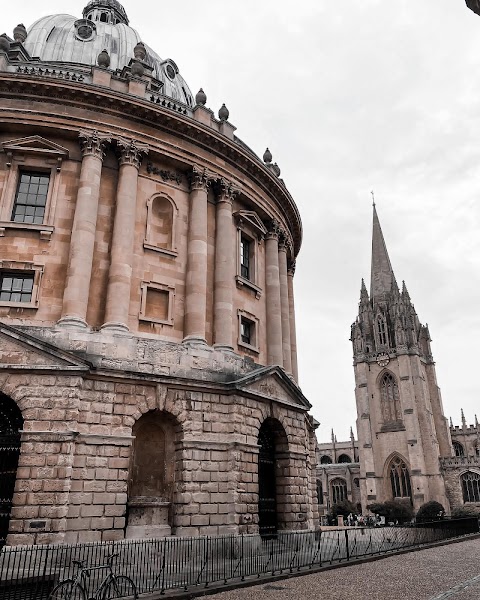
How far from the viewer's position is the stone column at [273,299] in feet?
85.3

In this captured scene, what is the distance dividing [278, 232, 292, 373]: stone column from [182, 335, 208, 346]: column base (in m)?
7.46

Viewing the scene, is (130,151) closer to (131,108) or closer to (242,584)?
(131,108)

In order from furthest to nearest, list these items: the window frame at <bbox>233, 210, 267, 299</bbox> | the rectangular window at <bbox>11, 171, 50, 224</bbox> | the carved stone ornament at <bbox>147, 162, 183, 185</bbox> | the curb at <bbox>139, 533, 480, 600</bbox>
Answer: the window frame at <bbox>233, 210, 267, 299</bbox>
the carved stone ornament at <bbox>147, 162, 183, 185</bbox>
the rectangular window at <bbox>11, 171, 50, 224</bbox>
the curb at <bbox>139, 533, 480, 600</bbox>

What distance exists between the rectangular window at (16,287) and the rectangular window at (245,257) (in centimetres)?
1041

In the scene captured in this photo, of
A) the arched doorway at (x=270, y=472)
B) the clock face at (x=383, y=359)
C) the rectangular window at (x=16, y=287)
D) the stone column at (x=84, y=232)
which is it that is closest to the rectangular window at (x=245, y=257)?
the arched doorway at (x=270, y=472)

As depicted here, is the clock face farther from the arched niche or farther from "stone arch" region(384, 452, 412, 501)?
the arched niche

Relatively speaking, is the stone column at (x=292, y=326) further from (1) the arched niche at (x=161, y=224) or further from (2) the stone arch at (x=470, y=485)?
(2) the stone arch at (x=470, y=485)

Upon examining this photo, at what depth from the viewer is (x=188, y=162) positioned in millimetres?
23938

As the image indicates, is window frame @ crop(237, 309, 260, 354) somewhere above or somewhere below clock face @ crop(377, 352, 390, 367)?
below

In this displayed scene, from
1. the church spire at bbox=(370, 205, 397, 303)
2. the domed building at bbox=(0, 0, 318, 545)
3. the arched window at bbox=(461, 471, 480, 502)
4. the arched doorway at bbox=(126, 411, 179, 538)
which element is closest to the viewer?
the domed building at bbox=(0, 0, 318, 545)

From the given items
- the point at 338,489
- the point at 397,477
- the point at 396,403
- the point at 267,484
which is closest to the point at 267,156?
the point at 267,484

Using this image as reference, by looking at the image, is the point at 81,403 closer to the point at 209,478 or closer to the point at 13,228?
the point at 209,478

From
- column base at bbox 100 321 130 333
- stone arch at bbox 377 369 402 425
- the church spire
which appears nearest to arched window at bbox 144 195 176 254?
Answer: column base at bbox 100 321 130 333

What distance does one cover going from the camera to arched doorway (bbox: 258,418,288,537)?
71.5ft
